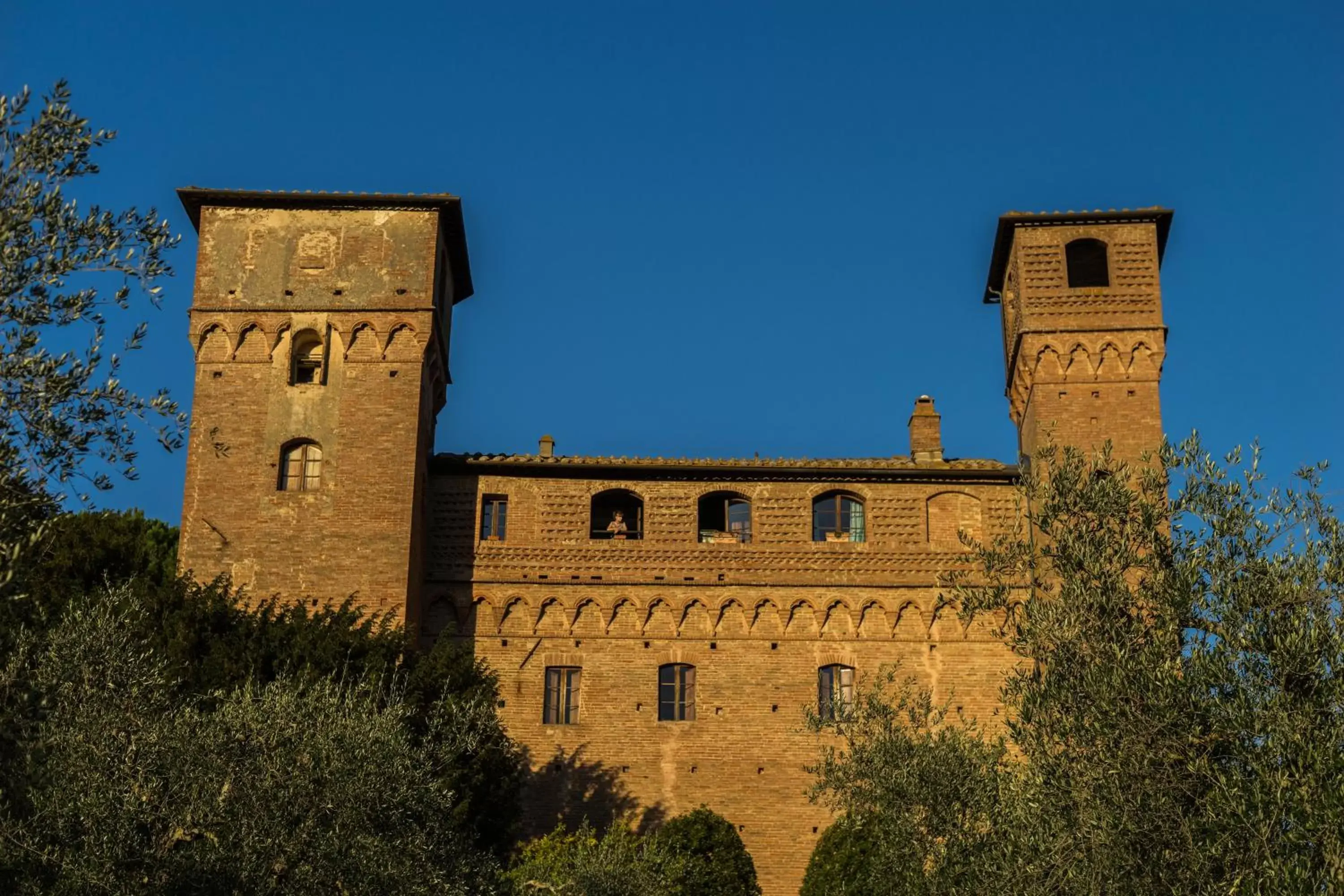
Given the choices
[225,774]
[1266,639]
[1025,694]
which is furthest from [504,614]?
[1266,639]

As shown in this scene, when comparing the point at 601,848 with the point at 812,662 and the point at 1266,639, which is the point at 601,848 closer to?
the point at 812,662

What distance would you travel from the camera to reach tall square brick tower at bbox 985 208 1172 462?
2388cm

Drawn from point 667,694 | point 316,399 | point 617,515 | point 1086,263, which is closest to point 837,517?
point 617,515

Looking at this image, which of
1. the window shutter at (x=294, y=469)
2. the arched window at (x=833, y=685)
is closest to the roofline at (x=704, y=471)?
the window shutter at (x=294, y=469)

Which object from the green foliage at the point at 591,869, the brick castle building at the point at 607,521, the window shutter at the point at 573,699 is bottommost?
the green foliage at the point at 591,869

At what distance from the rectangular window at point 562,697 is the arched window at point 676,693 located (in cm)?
125

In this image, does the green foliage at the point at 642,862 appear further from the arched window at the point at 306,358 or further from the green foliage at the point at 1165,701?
the arched window at the point at 306,358

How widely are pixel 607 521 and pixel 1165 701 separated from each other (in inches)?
538

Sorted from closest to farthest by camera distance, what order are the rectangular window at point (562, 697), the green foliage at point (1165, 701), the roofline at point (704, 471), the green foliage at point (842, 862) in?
1. the green foliage at point (1165, 701)
2. the green foliage at point (842, 862)
3. the rectangular window at point (562, 697)
4. the roofline at point (704, 471)

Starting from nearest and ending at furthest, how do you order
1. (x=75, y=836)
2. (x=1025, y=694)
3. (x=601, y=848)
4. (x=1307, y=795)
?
(x=1307, y=795), (x=75, y=836), (x=1025, y=694), (x=601, y=848)

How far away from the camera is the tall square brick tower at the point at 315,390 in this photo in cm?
2264

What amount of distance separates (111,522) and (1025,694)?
16.0m

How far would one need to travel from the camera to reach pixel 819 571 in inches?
953

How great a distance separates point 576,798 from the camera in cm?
2283
